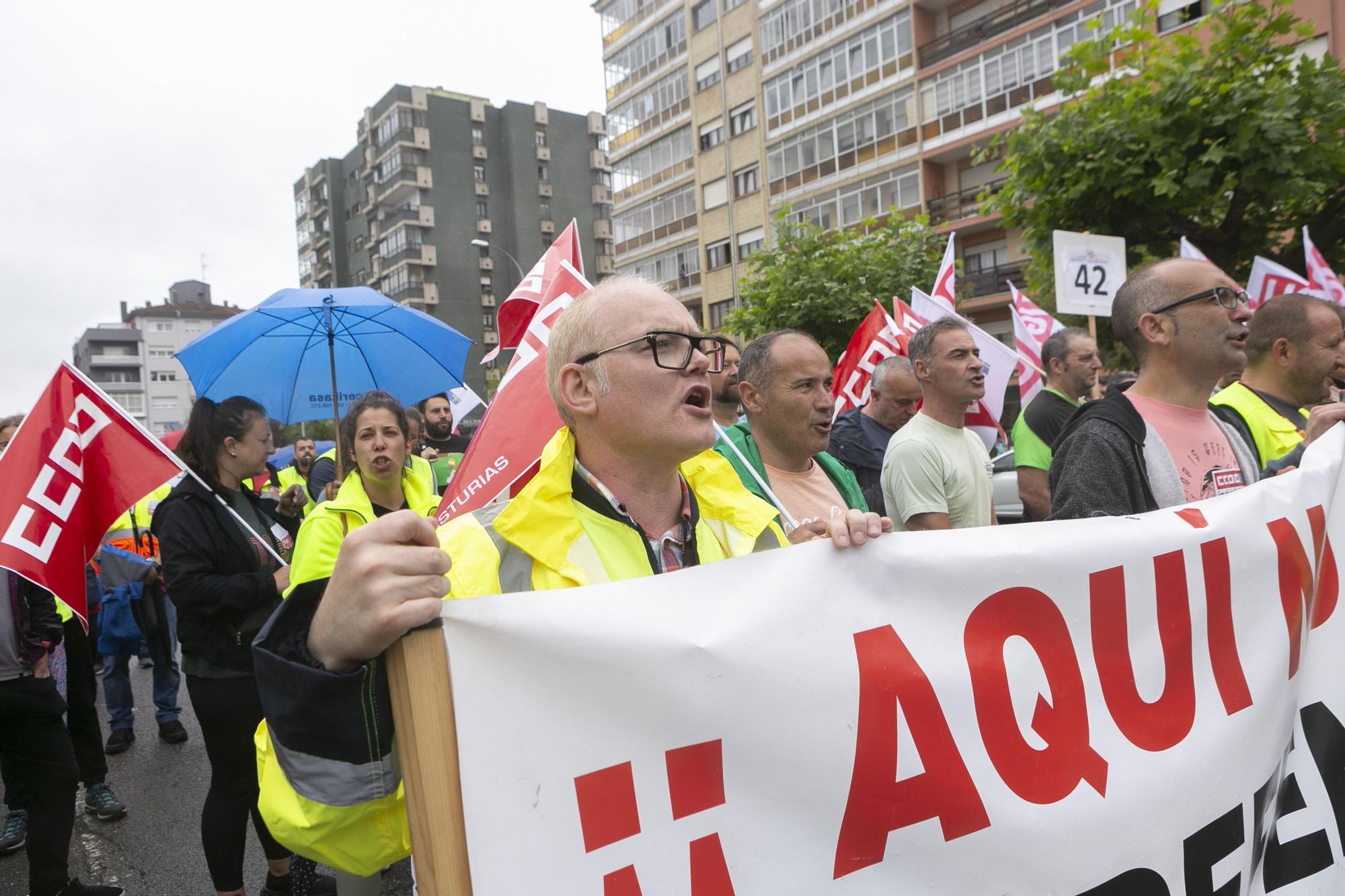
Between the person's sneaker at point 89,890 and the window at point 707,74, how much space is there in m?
37.9

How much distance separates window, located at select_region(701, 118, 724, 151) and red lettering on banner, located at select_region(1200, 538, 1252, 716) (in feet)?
123

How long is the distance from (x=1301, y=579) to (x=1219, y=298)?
0.93 m

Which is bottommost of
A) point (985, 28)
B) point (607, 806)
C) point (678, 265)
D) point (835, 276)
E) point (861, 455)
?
point (607, 806)

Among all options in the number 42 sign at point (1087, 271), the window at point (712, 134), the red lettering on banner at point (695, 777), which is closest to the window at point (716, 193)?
the window at point (712, 134)

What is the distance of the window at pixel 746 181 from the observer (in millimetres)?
35562

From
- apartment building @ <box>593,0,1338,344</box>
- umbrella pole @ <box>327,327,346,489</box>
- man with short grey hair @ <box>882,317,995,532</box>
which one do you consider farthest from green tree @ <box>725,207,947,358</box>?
umbrella pole @ <box>327,327,346,489</box>

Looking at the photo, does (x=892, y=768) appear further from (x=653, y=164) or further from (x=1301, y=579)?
(x=653, y=164)

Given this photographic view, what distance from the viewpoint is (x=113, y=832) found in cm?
437

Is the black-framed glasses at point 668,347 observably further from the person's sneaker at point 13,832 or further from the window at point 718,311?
the window at point 718,311

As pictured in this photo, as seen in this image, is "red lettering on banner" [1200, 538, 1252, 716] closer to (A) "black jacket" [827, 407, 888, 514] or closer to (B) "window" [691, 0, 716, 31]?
(A) "black jacket" [827, 407, 888, 514]

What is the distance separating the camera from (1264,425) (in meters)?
3.45

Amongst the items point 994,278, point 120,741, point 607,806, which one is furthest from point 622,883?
point 994,278

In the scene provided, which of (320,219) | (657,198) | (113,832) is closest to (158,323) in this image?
(320,219)

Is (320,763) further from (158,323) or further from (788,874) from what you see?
(158,323)
